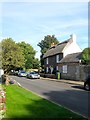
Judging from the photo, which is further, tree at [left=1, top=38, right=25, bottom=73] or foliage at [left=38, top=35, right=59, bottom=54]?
foliage at [left=38, top=35, right=59, bottom=54]

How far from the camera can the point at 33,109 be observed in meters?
10.9

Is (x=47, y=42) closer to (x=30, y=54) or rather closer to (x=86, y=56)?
(x=30, y=54)

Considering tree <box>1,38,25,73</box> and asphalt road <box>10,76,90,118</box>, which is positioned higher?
tree <box>1,38,25,73</box>

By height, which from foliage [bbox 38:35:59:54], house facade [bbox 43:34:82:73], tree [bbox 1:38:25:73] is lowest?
tree [bbox 1:38:25:73]

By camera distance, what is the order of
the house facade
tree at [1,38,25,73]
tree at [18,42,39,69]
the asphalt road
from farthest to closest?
tree at [18,42,39,69] → the house facade → tree at [1,38,25,73] → the asphalt road

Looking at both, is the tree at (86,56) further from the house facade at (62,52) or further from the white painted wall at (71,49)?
the white painted wall at (71,49)

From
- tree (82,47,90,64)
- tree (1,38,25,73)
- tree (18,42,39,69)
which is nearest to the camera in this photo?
tree (1,38,25,73)

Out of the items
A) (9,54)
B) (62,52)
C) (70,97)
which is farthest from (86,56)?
(70,97)

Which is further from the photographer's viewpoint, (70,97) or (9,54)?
(9,54)

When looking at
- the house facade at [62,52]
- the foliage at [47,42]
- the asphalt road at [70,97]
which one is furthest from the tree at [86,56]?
the foliage at [47,42]

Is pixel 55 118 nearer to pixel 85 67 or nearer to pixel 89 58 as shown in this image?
pixel 85 67

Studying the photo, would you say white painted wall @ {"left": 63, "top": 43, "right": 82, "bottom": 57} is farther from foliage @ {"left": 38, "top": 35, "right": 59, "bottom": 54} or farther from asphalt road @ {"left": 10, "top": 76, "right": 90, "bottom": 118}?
foliage @ {"left": 38, "top": 35, "right": 59, "bottom": 54}

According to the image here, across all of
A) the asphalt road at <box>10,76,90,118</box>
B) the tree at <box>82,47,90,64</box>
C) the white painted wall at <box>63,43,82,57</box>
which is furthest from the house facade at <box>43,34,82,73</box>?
the asphalt road at <box>10,76,90,118</box>

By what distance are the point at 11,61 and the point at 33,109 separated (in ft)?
61.9
